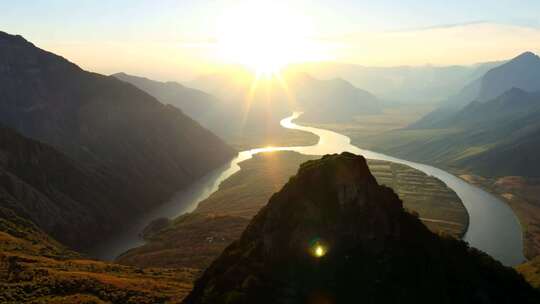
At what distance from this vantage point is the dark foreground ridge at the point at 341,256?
63.4 metres

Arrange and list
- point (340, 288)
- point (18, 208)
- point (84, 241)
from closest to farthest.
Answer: point (340, 288), point (18, 208), point (84, 241)

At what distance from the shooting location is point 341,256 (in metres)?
66.8

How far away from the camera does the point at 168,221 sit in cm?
16825

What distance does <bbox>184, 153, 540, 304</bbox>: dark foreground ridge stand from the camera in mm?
63375

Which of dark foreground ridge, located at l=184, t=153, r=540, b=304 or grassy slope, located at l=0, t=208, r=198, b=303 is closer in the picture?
dark foreground ridge, located at l=184, t=153, r=540, b=304

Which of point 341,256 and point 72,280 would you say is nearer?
point 341,256

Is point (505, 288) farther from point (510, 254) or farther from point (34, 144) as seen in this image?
point (34, 144)

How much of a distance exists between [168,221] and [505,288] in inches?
4580

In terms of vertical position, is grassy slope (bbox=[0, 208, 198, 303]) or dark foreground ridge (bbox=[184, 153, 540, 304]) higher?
dark foreground ridge (bbox=[184, 153, 540, 304])

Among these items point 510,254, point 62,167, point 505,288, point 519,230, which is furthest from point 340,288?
point 62,167

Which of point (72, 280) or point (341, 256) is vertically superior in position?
point (341, 256)

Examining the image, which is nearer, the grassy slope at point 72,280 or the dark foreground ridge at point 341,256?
the dark foreground ridge at point 341,256

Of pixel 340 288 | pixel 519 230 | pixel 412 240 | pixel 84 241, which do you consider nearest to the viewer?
pixel 340 288

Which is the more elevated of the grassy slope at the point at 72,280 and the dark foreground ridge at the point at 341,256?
the dark foreground ridge at the point at 341,256
